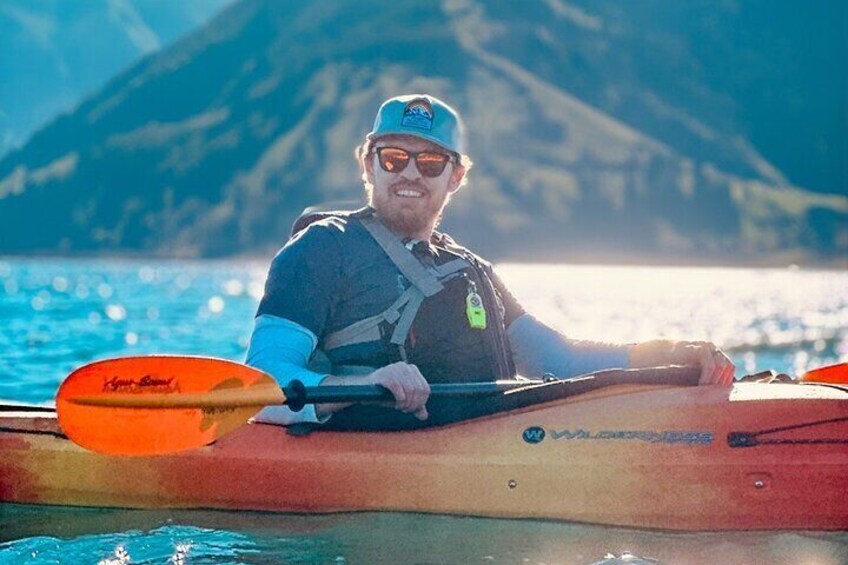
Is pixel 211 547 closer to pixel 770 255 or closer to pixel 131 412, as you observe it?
pixel 131 412

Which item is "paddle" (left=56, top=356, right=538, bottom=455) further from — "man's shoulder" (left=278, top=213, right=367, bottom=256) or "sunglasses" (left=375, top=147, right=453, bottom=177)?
"sunglasses" (left=375, top=147, right=453, bottom=177)

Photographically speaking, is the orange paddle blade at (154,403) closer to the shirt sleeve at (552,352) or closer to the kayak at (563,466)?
the kayak at (563,466)

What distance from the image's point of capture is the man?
685 cm

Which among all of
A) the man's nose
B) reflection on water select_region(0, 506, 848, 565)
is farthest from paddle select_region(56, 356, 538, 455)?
the man's nose

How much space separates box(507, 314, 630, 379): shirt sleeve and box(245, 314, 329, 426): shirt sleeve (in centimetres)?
185

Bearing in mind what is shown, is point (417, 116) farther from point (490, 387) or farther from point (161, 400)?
point (161, 400)

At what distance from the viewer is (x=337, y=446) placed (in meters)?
7.17

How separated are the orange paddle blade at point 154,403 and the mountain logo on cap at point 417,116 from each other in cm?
189

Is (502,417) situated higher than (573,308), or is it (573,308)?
(573,308)

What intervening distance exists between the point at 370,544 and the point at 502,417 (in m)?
1.15

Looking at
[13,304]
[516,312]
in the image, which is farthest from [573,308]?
[516,312]

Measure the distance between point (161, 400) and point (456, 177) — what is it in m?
2.46

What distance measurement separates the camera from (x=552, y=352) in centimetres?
807

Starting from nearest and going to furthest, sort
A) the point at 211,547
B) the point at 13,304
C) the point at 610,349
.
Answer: the point at 211,547 → the point at 610,349 → the point at 13,304
